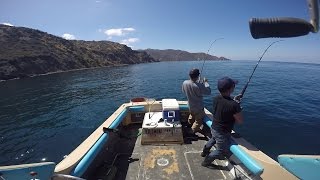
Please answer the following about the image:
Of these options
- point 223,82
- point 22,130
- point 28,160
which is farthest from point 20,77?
point 223,82

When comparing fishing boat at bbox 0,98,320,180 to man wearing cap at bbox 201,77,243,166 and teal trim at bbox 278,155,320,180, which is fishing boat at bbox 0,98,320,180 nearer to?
teal trim at bbox 278,155,320,180

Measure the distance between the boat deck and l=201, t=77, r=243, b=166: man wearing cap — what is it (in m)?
0.43

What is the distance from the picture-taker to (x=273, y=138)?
12766 mm

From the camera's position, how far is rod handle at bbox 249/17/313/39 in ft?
4.39

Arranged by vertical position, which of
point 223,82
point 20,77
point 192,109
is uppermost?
point 223,82

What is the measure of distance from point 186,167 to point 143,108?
138 inches

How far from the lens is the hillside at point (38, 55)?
68.8 meters

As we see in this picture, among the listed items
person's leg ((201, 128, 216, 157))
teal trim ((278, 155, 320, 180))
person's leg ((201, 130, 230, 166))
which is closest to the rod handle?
teal trim ((278, 155, 320, 180))

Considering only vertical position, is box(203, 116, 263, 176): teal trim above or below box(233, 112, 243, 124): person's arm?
below

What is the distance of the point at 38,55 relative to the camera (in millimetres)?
81500

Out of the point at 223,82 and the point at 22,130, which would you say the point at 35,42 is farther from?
the point at 223,82

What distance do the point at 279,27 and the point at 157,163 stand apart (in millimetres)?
5368

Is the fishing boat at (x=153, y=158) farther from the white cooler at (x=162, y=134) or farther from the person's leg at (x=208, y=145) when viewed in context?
the person's leg at (x=208, y=145)

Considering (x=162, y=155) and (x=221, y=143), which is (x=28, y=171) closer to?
(x=162, y=155)
